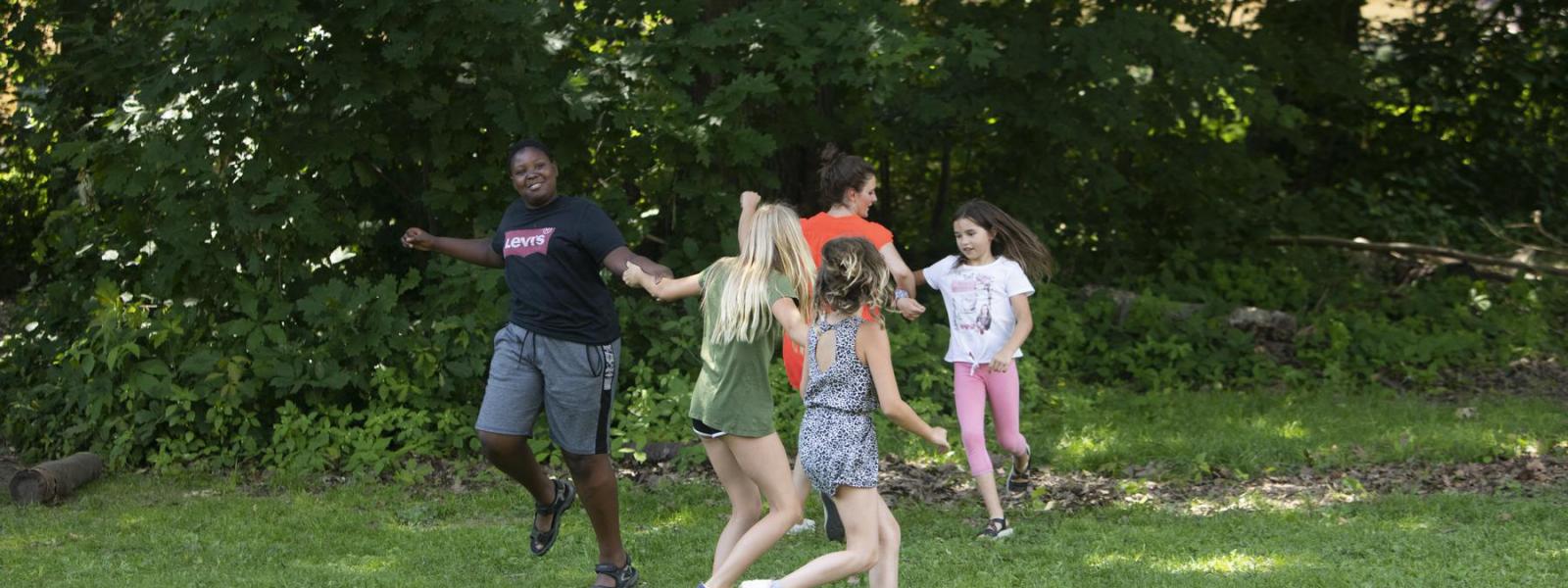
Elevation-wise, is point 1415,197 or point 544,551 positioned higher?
point 1415,197

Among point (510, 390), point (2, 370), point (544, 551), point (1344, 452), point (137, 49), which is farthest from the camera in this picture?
point (2, 370)

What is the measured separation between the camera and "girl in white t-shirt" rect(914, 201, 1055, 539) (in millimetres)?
6719

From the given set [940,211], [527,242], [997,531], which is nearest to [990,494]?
[997,531]

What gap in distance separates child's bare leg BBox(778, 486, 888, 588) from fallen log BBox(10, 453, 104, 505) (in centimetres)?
449

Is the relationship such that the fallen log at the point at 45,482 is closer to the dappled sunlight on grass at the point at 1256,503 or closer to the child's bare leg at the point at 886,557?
the child's bare leg at the point at 886,557

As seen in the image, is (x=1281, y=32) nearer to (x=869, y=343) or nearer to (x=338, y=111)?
(x=338, y=111)

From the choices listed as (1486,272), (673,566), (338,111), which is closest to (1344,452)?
(673,566)

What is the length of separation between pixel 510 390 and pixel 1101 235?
343 inches

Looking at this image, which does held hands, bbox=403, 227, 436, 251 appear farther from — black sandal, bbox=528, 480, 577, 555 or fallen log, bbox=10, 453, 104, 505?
fallen log, bbox=10, 453, 104, 505

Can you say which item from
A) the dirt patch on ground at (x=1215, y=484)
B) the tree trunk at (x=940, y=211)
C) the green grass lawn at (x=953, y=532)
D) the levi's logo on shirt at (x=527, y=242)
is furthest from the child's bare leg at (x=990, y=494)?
the tree trunk at (x=940, y=211)

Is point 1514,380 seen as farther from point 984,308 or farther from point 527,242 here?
point 527,242

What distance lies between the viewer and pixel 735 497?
545 cm

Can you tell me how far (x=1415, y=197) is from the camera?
1639cm

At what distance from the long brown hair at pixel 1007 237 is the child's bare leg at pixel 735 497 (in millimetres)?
1847
